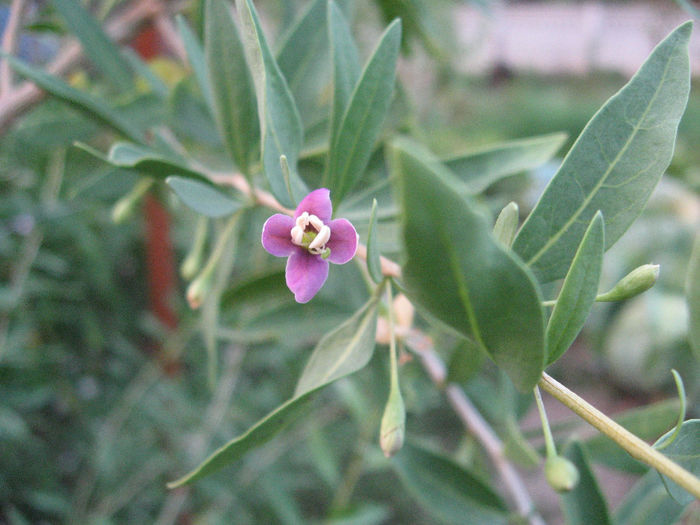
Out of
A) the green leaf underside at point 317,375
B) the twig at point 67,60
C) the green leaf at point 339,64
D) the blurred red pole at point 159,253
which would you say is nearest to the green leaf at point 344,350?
the green leaf underside at point 317,375

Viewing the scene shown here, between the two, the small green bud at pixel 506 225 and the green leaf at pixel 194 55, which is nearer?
the small green bud at pixel 506 225

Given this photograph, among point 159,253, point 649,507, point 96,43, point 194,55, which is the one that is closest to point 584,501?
point 649,507

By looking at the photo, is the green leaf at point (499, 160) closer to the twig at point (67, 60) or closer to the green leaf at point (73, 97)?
the green leaf at point (73, 97)

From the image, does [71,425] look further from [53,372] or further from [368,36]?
[368,36]

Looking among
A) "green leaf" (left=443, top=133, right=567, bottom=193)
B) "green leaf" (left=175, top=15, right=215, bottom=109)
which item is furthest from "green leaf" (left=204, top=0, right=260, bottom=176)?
"green leaf" (left=443, top=133, right=567, bottom=193)

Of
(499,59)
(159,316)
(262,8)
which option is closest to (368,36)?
(262,8)

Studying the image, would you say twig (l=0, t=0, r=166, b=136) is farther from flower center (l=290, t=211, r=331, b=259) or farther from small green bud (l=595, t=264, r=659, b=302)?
small green bud (l=595, t=264, r=659, b=302)

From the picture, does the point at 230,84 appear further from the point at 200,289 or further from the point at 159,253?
Result: the point at 159,253
